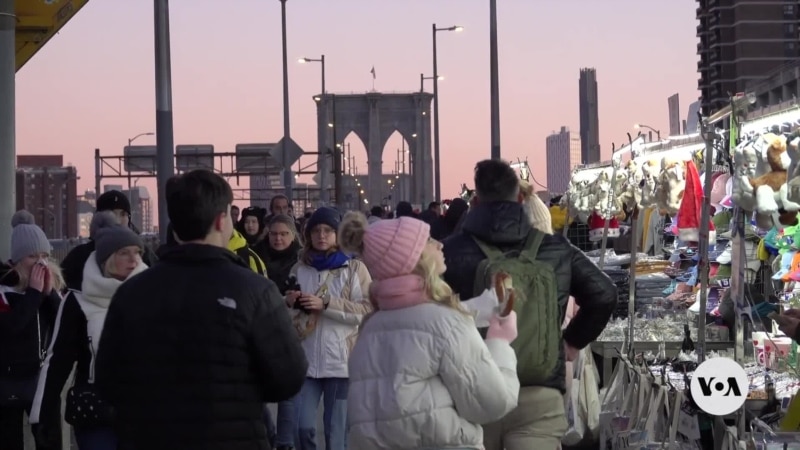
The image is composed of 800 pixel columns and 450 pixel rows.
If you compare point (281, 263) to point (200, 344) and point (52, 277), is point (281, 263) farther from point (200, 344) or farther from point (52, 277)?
point (200, 344)

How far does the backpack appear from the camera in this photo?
19.1ft

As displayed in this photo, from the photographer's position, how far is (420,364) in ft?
15.4

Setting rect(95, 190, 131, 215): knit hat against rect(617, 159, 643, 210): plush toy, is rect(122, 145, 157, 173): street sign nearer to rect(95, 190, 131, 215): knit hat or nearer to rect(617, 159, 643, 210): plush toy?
rect(617, 159, 643, 210): plush toy

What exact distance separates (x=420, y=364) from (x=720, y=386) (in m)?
3.32

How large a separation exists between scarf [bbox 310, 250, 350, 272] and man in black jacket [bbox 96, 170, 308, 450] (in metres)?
4.19

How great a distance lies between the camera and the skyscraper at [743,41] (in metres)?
169

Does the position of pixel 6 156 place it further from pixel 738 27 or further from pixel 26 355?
pixel 738 27

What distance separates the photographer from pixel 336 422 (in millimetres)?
8719

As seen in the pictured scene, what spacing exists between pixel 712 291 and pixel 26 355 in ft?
23.0

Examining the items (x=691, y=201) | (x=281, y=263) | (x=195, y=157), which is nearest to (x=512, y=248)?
(x=281, y=263)

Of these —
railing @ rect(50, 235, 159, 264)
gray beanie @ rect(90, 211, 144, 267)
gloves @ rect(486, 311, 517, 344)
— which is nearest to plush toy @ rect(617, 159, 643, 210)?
gray beanie @ rect(90, 211, 144, 267)

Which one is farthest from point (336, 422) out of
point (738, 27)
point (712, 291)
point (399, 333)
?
point (738, 27)

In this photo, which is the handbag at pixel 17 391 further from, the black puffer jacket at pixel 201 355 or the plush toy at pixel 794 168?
the plush toy at pixel 794 168

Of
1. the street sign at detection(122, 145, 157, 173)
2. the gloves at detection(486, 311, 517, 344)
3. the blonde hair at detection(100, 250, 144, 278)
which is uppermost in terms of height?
the street sign at detection(122, 145, 157, 173)
